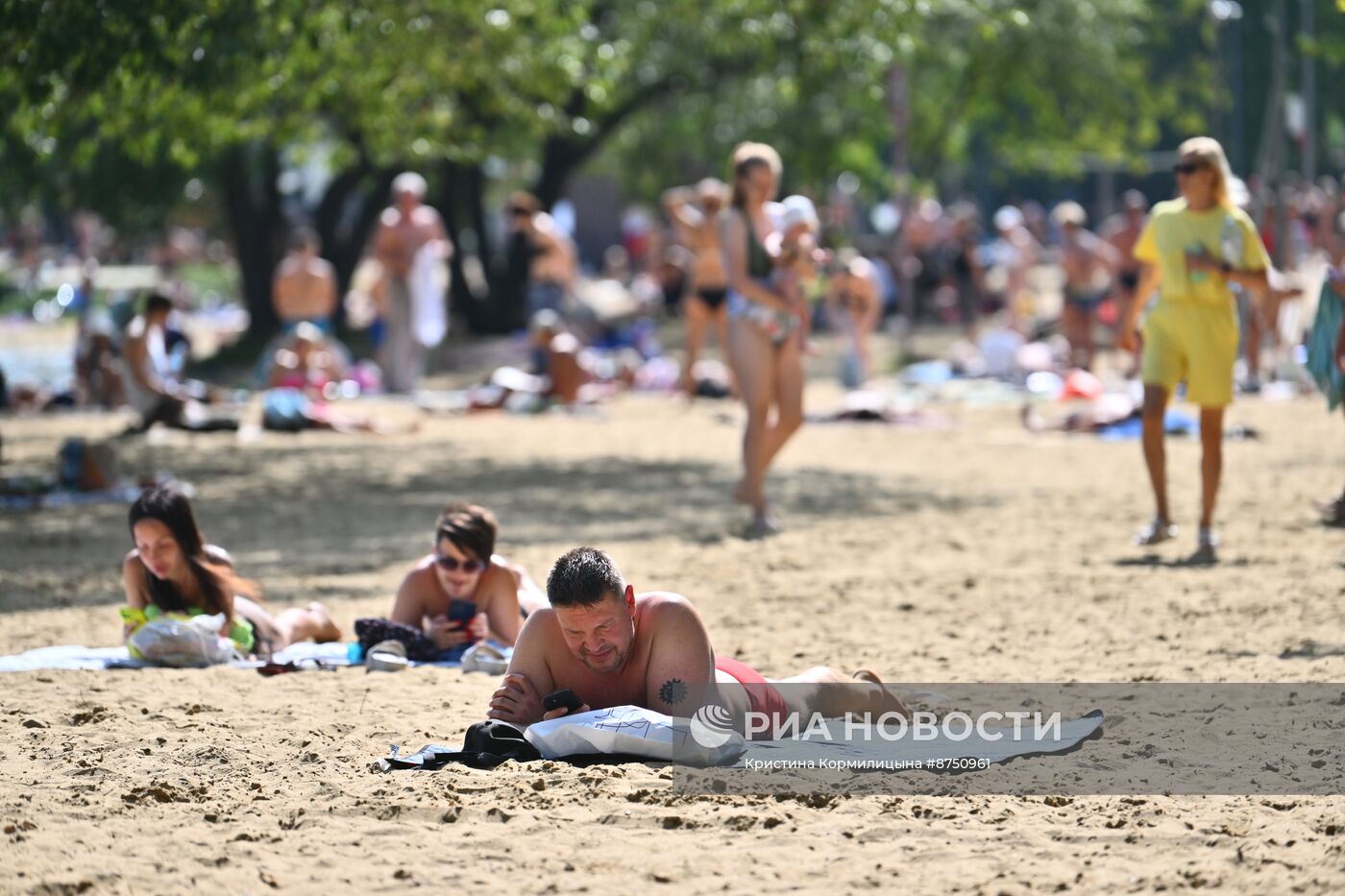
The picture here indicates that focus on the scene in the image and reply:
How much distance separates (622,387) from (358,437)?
4.33 meters

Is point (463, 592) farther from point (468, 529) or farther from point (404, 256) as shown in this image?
point (404, 256)

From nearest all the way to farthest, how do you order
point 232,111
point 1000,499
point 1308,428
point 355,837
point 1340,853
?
point 1340,853 < point 355,837 < point 1000,499 < point 232,111 < point 1308,428

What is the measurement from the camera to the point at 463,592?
755cm

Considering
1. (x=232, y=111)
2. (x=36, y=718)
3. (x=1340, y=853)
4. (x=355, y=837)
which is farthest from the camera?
(x=232, y=111)

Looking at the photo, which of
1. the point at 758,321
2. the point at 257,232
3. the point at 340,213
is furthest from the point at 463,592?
the point at 340,213

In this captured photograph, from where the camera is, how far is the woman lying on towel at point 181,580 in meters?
7.33

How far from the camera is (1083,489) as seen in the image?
41.3ft

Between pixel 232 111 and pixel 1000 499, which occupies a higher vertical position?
pixel 232 111

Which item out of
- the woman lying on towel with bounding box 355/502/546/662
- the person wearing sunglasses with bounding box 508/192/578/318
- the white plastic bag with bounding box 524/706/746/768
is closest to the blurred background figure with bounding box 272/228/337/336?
the person wearing sunglasses with bounding box 508/192/578/318

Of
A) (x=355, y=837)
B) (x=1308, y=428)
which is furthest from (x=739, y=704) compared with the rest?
(x=1308, y=428)

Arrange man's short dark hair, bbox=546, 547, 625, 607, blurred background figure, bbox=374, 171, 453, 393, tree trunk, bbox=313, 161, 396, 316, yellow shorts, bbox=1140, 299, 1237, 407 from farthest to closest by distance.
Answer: tree trunk, bbox=313, 161, 396, 316, blurred background figure, bbox=374, 171, 453, 393, yellow shorts, bbox=1140, 299, 1237, 407, man's short dark hair, bbox=546, 547, 625, 607

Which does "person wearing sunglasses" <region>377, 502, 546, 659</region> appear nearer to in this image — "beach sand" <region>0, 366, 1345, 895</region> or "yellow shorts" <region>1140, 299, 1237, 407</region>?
"beach sand" <region>0, 366, 1345, 895</region>

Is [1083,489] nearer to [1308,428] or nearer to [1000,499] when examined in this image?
[1000,499]

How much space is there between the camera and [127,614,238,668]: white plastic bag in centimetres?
738
